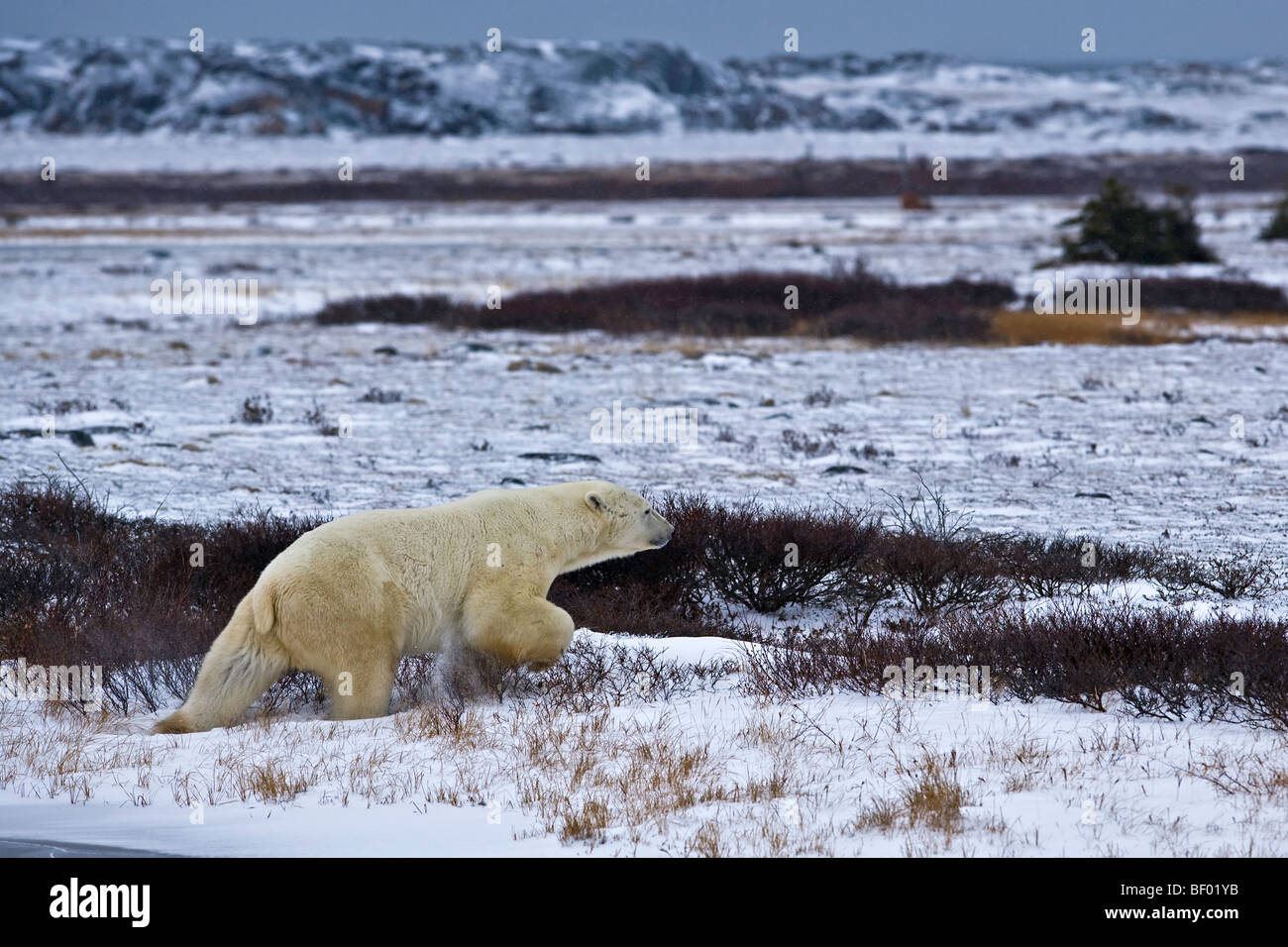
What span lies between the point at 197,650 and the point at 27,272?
23.1 meters

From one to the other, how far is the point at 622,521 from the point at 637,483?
157 inches

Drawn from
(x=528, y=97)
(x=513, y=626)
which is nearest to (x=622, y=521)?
(x=513, y=626)

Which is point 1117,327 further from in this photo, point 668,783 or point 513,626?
point 668,783

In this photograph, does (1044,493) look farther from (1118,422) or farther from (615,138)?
(615,138)

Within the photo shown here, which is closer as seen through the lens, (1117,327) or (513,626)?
(513,626)

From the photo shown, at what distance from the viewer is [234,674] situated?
5004 millimetres

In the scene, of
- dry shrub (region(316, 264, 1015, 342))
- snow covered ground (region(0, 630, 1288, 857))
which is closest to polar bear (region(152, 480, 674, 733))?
snow covered ground (region(0, 630, 1288, 857))

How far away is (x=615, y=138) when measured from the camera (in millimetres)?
115438

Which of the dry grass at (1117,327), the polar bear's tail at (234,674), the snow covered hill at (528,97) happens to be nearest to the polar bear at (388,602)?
the polar bear's tail at (234,674)

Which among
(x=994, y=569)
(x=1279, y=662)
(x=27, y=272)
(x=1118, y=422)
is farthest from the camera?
(x=27, y=272)

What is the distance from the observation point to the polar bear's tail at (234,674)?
495 cm

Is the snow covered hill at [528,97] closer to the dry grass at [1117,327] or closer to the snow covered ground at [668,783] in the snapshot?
the dry grass at [1117,327]

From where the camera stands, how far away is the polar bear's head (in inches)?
230

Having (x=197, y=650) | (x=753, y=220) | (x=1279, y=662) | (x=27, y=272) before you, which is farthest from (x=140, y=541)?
(x=753, y=220)
